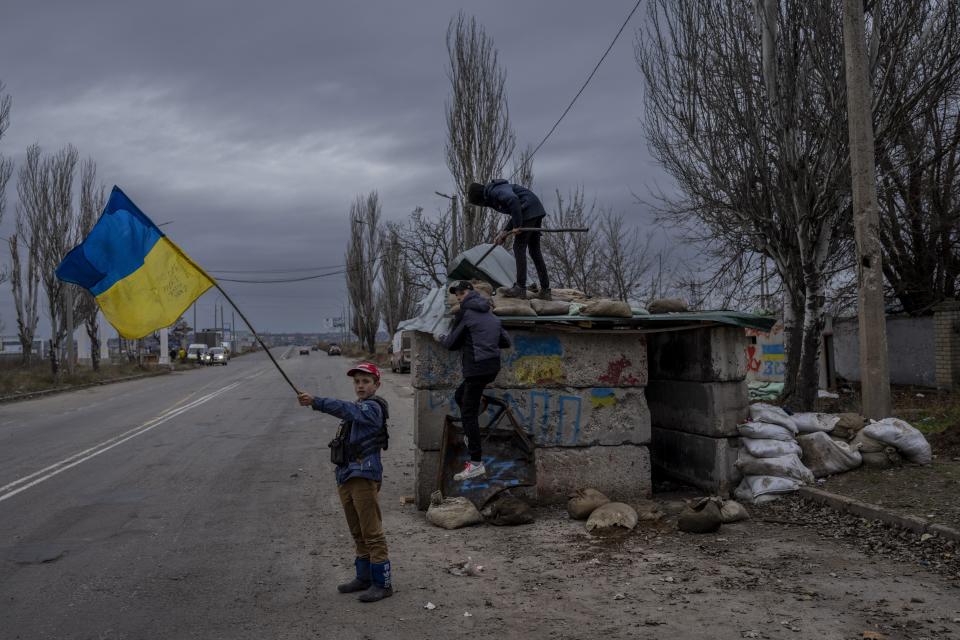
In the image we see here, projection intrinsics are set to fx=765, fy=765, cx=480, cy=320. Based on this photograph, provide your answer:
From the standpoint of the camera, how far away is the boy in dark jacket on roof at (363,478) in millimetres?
5066

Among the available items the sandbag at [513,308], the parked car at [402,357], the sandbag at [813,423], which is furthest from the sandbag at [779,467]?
the parked car at [402,357]

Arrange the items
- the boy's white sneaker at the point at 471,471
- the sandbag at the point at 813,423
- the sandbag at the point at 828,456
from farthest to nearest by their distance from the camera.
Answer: the sandbag at the point at 813,423
the sandbag at the point at 828,456
the boy's white sneaker at the point at 471,471

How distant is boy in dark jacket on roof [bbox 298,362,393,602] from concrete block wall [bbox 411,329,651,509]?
263 cm

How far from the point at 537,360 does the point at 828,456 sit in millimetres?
3186

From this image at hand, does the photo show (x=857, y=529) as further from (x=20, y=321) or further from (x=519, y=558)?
(x=20, y=321)

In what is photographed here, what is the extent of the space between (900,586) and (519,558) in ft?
8.73

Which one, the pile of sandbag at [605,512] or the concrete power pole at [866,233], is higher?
the concrete power pole at [866,233]

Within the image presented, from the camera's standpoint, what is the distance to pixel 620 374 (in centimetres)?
816

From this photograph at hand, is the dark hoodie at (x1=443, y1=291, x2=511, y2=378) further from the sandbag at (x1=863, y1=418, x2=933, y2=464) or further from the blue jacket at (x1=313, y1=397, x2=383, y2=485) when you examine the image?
the sandbag at (x1=863, y1=418, x2=933, y2=464)

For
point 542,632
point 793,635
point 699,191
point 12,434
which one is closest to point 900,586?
point 793,635

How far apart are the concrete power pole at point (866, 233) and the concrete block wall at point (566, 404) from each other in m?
2.55

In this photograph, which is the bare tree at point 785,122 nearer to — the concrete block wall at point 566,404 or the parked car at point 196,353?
the concrete block wall at point 566,404

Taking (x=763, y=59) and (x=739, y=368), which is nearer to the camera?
(x=739, y=368)

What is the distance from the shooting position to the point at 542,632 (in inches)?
173
